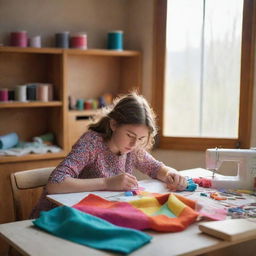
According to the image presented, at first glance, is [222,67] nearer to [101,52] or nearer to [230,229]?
[101,52]

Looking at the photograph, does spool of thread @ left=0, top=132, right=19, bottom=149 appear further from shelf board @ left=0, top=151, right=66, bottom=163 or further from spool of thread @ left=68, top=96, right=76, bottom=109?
spool of thread @ left=68, top=96, right=76, bottom=109

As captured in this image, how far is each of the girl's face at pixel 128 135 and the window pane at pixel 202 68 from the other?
3.84 feet

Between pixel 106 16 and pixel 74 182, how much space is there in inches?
76.5

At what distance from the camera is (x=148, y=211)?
5.82 ft

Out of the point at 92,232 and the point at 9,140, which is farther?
the point at 9,140

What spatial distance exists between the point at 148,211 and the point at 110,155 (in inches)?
24.0

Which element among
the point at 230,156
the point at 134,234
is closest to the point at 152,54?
the point at 230,156

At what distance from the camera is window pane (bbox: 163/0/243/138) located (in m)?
3.21

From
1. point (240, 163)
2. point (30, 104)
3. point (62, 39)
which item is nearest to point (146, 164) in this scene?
point (240, 163)

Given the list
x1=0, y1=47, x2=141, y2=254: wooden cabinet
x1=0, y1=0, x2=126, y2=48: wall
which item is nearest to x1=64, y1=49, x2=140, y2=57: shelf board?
x1=0, y1=47, x2=141, y2=254: wooden cabinet

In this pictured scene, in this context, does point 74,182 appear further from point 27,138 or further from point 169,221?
point 27,138

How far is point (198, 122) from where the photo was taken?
340 centimetres

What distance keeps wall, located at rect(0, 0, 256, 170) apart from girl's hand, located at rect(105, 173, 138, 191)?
128cm

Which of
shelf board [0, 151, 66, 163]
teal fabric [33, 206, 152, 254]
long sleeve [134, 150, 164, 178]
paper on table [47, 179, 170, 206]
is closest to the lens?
teal fabric [33, 206, 152, 254]
